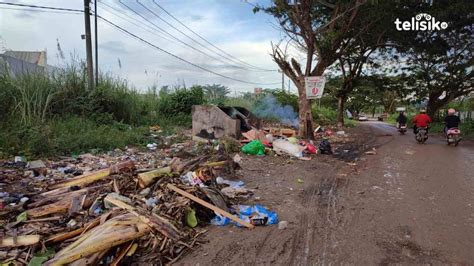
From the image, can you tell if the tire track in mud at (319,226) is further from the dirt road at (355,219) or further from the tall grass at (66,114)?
the tall grass at (66,114)

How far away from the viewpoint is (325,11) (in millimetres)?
15805

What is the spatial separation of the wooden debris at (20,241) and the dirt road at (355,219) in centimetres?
141

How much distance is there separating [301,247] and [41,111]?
8086 mm

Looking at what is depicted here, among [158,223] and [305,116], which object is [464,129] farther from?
[158,223]

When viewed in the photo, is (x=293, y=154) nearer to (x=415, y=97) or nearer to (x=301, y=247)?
(x=301, y=247)

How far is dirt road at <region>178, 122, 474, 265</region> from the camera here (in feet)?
10.6

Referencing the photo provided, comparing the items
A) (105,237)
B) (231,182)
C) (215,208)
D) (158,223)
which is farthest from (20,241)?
(231,182)

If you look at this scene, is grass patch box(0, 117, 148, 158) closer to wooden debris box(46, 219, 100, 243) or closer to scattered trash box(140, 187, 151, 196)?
scattered trash box(140, 187, 151, 196)

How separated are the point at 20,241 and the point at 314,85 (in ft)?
31.3

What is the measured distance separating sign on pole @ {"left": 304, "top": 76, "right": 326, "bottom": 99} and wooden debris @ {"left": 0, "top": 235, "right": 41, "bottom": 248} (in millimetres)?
9409

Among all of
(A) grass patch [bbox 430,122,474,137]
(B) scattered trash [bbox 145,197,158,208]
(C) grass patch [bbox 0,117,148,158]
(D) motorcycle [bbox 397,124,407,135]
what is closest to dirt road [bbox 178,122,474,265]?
(B) scattered trash [bbox 145,197,158,208]

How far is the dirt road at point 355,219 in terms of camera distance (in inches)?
127

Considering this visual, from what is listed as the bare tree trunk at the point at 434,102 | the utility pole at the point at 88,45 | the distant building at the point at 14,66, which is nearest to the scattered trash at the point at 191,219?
the distant building at the point at 14,66

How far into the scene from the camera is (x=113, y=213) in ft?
11.8
